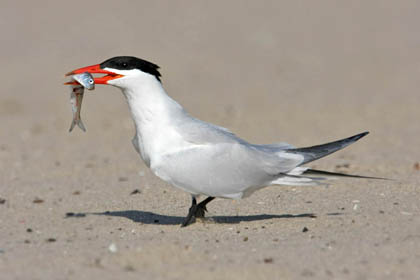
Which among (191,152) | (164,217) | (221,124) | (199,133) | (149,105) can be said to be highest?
(221,124)

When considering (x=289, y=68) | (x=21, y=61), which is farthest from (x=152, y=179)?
(x=21, y=61)

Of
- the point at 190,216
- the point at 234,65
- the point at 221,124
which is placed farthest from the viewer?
the point at 234,65

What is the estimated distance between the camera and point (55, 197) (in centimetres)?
720

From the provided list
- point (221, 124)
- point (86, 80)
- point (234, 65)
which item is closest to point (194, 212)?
point (86, 80)

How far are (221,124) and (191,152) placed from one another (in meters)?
6.10

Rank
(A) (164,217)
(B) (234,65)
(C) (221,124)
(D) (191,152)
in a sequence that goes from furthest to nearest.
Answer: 1. (B) (234,65)
2. (C) (221,124)
3. (A) (164,217)
4. (D) (191,152)

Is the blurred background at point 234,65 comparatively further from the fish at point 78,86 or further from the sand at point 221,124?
the fish at point 78,86

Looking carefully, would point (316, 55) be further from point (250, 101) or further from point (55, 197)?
point (55, 197)

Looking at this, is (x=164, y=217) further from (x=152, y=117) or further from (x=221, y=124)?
(x=221, y=124)

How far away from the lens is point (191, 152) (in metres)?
5.49

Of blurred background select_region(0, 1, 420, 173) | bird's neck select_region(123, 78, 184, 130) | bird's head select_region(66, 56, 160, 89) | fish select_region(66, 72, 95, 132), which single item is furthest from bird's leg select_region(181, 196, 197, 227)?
blurred background select_region(0, 1, 420, 173)

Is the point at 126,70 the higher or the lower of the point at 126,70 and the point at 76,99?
the higher

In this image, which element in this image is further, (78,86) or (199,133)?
(78,86)

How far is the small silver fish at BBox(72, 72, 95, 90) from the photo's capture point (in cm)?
571
